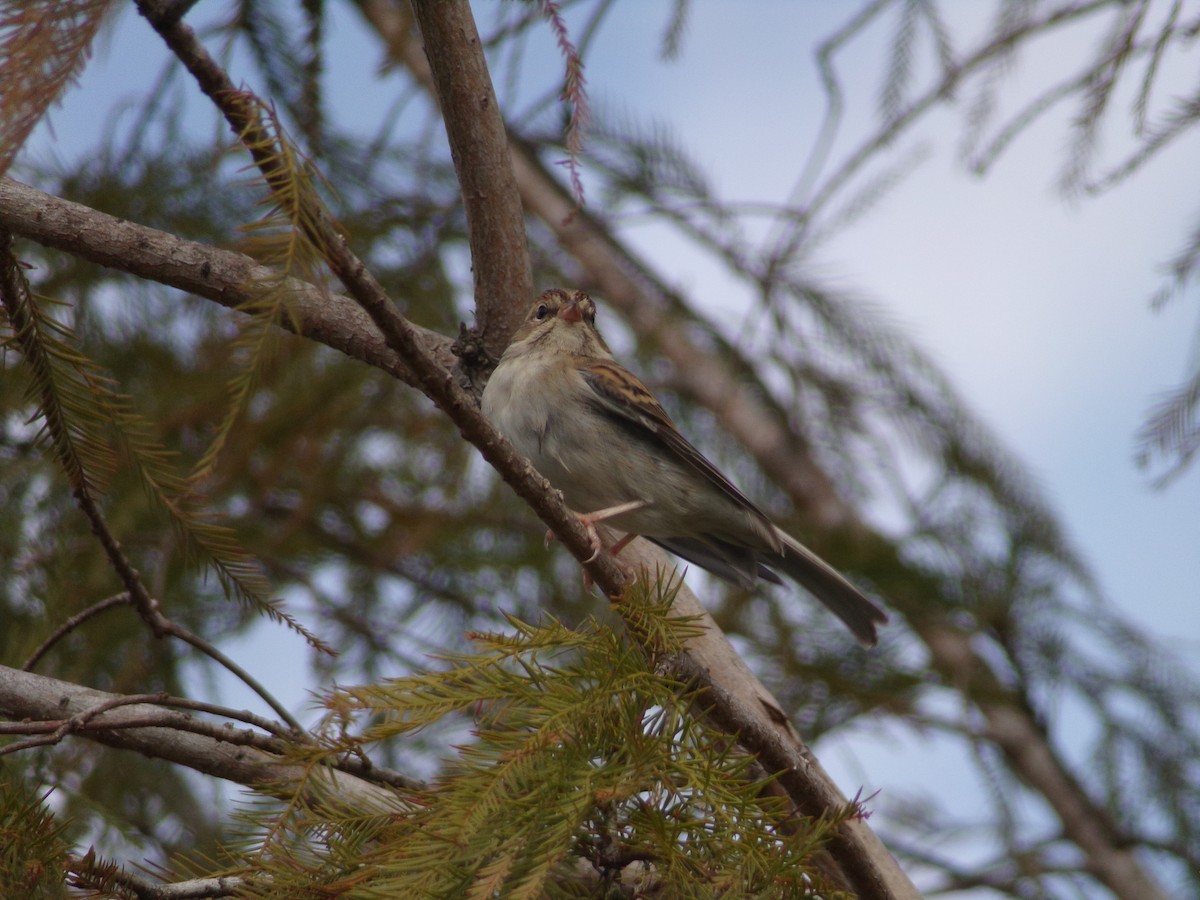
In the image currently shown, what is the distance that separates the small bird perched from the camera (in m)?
4.05

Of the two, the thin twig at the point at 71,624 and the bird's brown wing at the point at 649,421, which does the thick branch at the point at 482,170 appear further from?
the thin twig at the point at 71,624

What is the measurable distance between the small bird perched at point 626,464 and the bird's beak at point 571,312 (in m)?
0.01

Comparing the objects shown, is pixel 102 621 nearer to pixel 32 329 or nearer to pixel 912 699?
pixel 32 329

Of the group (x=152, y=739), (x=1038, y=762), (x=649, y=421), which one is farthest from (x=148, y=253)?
(x=1038, y=762)

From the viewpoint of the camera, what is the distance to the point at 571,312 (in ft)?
15.0

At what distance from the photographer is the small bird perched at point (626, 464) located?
4055mm

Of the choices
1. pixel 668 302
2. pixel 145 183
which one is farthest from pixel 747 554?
pixel 145 183

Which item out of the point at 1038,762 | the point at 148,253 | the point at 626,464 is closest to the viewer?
the point at 148,253

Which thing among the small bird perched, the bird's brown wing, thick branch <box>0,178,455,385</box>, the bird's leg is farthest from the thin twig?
the bird's brown wing

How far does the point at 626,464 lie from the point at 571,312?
791 mm

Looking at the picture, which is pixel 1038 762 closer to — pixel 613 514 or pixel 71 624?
pixel 613 514

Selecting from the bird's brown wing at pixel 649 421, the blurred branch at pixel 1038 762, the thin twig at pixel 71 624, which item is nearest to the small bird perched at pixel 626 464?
the bird's brown wing at pixel 649 421

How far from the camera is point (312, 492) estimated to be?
5.44m

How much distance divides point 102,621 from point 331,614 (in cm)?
117
